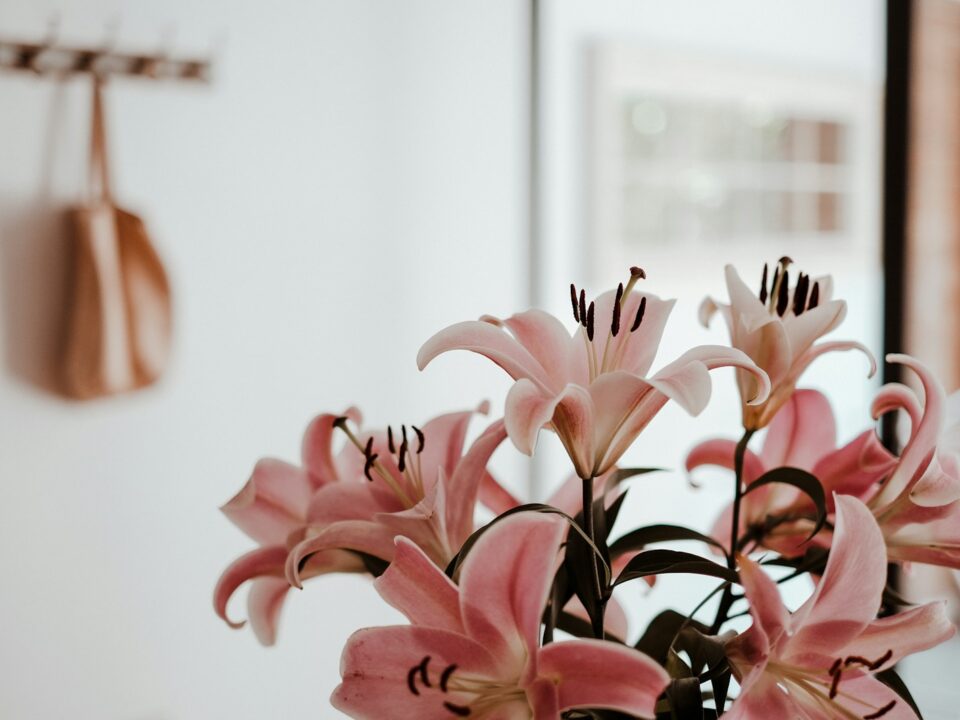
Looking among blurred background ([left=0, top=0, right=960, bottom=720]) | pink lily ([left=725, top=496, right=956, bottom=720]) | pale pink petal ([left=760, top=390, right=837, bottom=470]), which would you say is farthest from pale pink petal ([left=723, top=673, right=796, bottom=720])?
blurred background ([left=0, top=0, right=960, bottom=720])

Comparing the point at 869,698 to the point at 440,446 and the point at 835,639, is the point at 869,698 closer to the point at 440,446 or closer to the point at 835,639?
the point at 835,639

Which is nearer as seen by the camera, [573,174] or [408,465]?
[408,465]

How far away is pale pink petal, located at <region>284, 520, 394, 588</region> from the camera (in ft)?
1.81

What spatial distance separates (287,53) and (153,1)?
336mm

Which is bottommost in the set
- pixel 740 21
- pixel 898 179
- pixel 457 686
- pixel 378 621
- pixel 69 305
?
pixel 378 621

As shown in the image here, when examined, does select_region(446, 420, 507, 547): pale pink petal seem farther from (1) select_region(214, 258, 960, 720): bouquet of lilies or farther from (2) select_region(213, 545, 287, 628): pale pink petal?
(2) select_region(213, 545, 287, 628): pale pink petal

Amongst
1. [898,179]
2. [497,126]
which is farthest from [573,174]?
[898,179]

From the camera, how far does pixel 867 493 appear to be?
625 mm

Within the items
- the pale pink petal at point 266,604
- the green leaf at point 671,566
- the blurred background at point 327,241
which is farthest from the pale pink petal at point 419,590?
the blurred background at point 327,241

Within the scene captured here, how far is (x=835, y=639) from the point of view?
1.58 feet

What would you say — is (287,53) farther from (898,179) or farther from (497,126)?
(898,179)

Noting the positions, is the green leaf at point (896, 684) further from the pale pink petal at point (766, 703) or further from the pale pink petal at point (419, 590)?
the pale pink petal at point (419, 590)

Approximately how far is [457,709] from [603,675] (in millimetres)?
69

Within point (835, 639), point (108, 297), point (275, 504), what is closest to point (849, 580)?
point (835, 639)
